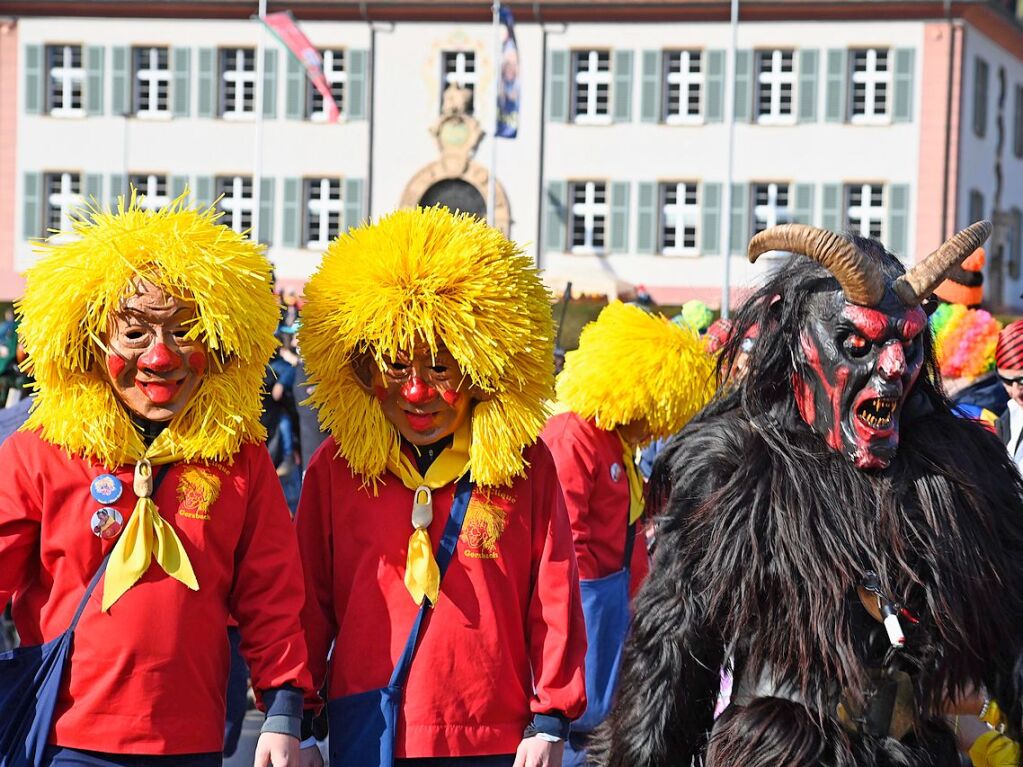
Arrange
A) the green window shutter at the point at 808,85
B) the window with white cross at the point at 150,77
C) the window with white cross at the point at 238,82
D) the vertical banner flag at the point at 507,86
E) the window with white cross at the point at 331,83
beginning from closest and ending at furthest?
1. the vertical banner flag at the point at 507,86
2. the green window shutter at the point at 808,85
3. the window with white cross at the point at 331,83
4. the window with white cross at the point at 238,82
5. the window with white cross at the point at 150,77

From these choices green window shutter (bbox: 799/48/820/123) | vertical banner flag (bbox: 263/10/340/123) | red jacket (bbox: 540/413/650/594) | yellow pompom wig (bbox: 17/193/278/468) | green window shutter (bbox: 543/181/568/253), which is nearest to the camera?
yellow pompom wig (bbox: 17/193/278/468)

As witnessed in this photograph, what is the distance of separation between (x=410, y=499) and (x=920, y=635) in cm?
132

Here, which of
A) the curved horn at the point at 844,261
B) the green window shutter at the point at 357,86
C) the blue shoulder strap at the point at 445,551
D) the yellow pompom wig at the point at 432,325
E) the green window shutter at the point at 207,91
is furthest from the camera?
the green window shutter at the point at 207,91

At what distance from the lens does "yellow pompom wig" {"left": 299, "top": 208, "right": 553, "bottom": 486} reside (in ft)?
13.8

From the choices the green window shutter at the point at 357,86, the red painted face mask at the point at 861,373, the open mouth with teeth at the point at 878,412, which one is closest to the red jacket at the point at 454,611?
the red painted face mask at the point at 861,373

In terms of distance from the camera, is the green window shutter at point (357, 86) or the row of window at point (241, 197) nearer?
the green window shutter at point (357, 86)

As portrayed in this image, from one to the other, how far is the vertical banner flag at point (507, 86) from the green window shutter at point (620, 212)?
18.3 feet

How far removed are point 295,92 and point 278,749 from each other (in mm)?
33125

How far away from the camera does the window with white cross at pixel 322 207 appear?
3638 cm

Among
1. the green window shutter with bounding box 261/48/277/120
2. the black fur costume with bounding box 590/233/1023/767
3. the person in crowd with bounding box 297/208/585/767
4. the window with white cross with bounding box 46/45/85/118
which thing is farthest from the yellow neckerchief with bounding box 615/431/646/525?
the window with white cross with bounding box 46/45/85/118

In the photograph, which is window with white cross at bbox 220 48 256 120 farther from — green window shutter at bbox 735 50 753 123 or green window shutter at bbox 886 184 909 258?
green window shutter at bbox 886 184 909 258

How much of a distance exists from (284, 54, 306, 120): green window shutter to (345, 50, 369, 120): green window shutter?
96 cm

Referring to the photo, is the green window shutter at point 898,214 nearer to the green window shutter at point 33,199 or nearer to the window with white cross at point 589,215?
the window with white cross at point 589,215

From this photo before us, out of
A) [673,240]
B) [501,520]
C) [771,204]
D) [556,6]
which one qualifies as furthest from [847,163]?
[501,520]
